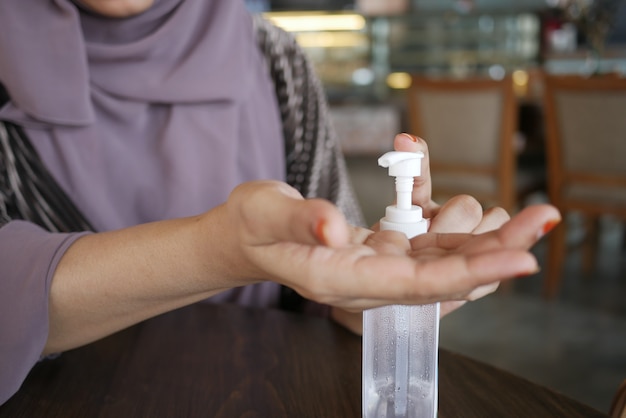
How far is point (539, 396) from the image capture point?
61 centimetres

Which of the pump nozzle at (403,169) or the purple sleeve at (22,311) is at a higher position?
the pump nozzle at (403,169)

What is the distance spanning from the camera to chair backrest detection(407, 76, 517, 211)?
2.85m

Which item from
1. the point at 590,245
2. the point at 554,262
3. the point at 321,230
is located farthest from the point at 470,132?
the point at 321,230

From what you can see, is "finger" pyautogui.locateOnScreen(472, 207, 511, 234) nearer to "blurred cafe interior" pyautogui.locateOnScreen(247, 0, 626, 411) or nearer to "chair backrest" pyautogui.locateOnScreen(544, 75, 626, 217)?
"blurred cafe interior" pyautogui.locateOnScreen(247, 0, 626, 411)

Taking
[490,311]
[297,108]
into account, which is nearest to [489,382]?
[297,108]

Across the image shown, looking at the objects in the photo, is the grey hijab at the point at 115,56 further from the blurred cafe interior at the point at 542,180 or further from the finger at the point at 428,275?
the blurred cafe interior at the point at 542,180

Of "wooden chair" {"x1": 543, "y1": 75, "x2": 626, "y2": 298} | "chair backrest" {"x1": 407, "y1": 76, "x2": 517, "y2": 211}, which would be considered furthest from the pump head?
"chair backrest" {"x1": 407, "y1": 76, "x2": 517, "y2": 211}

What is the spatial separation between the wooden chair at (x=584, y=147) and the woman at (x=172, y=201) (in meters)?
1.88

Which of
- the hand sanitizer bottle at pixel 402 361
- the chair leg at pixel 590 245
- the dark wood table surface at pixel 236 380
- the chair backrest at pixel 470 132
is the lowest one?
the chair leg at pixel 590 245

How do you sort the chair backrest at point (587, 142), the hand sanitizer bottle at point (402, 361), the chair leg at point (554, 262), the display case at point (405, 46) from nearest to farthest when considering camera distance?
the hand sanitizer bottle at point (402, 361), the chair backrest at point (587, 142), the chair leg at point (554, 262), the display case at point (405, 46)

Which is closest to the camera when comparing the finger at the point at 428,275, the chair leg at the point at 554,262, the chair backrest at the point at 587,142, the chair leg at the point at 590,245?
the finger at the point at 428,275

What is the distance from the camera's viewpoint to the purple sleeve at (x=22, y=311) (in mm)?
624

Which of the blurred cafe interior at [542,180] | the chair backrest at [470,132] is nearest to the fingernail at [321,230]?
the blurred cafe interior at [542,180]

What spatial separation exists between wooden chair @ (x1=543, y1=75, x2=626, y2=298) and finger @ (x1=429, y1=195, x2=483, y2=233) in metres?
2.21
